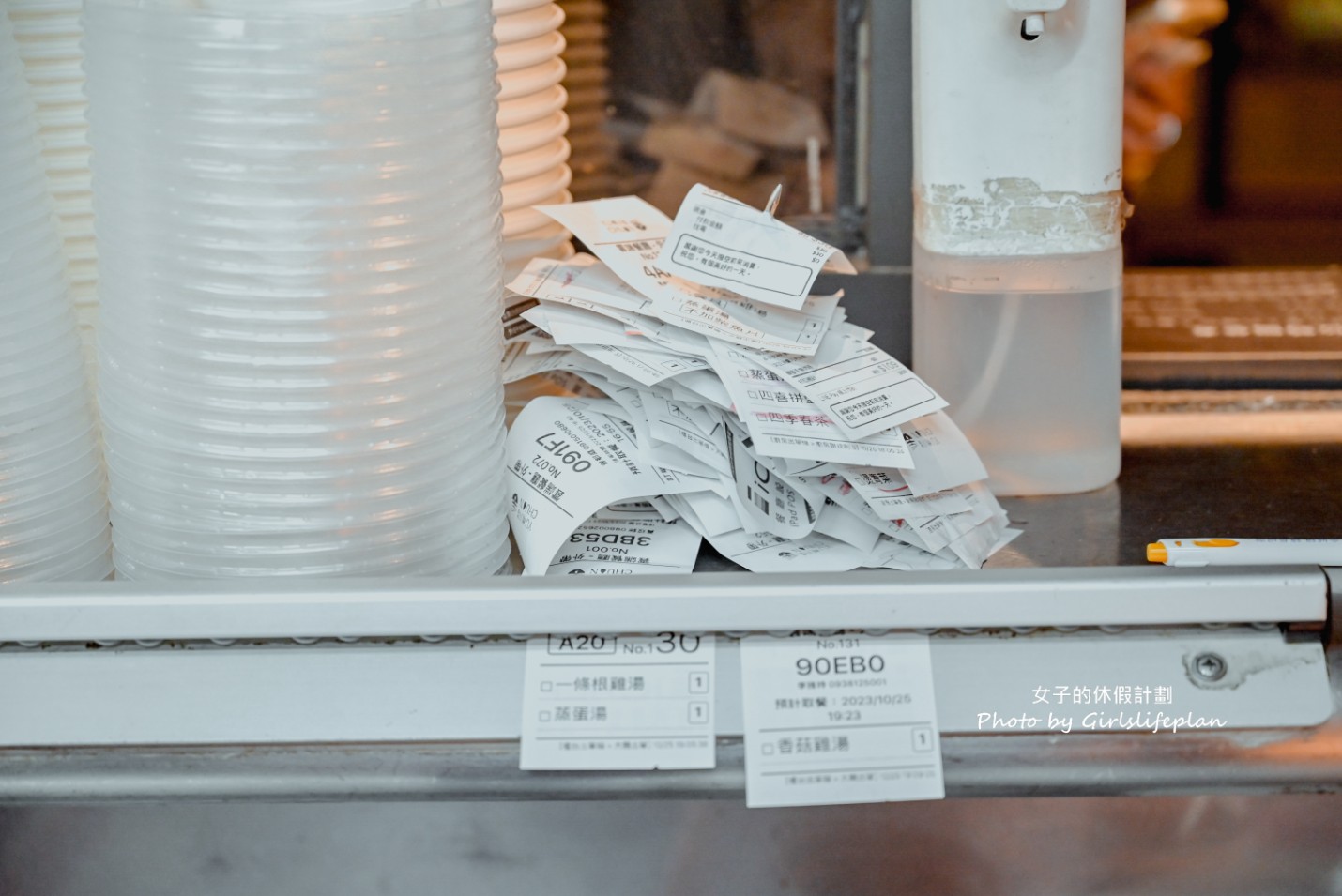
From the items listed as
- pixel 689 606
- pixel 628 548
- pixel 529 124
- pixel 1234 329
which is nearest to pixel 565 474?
pixel 628 548

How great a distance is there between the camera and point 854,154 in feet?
4.34

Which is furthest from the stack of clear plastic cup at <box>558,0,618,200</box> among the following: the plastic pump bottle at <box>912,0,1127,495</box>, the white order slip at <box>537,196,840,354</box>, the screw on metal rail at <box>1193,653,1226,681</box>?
the screw on metal rail at <box>1193,653,1226,681</box>

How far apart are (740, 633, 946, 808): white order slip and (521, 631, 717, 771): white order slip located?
3cm

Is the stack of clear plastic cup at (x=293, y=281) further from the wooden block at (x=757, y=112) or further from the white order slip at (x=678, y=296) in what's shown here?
the wooden block at (x=757, y=112)

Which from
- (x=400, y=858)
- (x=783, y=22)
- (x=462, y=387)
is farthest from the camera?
(x=783, y=22)

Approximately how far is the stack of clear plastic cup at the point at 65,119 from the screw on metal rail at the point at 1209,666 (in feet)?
2.71

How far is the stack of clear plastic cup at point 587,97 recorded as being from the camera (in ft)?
4.35

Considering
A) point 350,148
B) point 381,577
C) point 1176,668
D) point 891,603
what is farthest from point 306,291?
point 1176,668

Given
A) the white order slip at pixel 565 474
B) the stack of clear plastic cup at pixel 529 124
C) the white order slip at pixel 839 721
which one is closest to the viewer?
the white order slip at pixel 839 721

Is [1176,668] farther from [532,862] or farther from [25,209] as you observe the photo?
[25,209]

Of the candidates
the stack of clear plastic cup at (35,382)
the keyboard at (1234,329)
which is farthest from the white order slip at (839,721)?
the keyboard at (1234,329)

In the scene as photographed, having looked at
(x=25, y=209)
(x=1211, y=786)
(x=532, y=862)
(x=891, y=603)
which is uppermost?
(x=25, y=209)

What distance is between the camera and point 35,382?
899 millimetres

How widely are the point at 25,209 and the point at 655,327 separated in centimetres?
47
